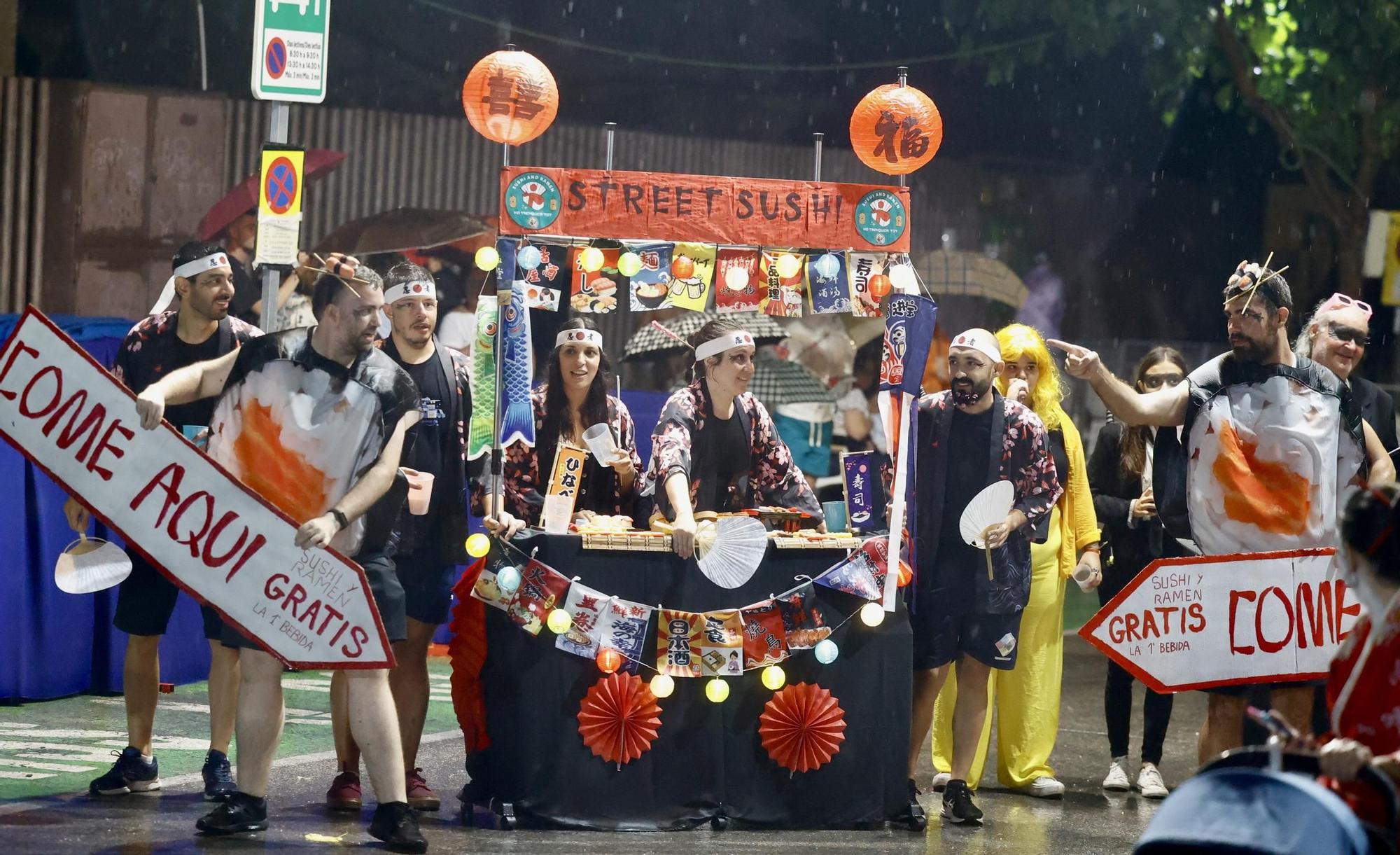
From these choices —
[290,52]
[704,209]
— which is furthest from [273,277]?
[704,209]

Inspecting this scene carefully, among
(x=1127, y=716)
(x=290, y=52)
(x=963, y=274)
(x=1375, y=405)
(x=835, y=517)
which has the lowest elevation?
(x=1127, y=716)

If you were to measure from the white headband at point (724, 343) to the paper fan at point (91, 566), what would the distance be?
2.31m

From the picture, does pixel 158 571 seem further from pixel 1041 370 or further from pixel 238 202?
pixel 238 202

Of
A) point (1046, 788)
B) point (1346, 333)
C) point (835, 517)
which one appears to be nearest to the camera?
point (1346, 333)

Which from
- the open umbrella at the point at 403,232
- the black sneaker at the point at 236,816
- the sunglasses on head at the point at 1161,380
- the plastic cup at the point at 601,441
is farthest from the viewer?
the open umbrella at the point at 403,232

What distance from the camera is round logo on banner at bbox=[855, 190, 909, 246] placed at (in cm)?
688

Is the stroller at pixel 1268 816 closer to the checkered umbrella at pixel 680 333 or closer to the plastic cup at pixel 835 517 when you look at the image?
the plastic cup at pixel 835 517

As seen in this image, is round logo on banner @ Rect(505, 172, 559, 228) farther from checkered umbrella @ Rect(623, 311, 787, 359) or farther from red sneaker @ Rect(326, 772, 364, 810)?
checkered umbrella @ Rect(623, 311, 787, 359)

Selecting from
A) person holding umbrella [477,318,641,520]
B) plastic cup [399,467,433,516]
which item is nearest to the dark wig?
person holding umbrella [477,318,641,520]

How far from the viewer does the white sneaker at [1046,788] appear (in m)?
7.69

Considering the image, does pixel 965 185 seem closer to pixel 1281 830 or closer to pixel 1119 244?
pixel 1119 244

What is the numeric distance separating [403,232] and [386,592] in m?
8.09

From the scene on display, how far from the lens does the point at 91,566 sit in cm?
655

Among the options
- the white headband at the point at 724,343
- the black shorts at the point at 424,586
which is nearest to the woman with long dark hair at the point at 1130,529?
the white headband at the point at 724,343
